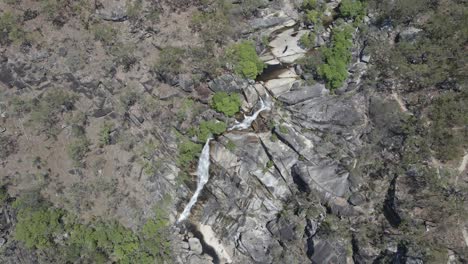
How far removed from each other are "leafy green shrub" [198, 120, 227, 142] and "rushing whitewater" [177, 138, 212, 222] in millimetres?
1155

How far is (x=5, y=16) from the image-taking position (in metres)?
37.8

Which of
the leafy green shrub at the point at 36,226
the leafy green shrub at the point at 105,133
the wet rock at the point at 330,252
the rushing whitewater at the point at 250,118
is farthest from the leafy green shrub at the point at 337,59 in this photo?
the leafy green shrub at the point at 36,226

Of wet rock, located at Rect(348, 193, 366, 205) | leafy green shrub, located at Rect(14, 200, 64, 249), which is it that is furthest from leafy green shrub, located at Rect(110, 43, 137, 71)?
wet rock, located at Rect(348, 193, 366, 205)

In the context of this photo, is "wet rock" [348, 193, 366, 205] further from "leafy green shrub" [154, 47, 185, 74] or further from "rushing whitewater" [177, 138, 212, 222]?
"leafy green shrub" [154, 47, 185, 74]

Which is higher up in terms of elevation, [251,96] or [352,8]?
[352,8]

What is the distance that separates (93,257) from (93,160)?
9.16 metres

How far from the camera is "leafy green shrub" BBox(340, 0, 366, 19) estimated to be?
36.5 meters

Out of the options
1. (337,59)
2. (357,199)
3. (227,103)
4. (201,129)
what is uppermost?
(337,59)

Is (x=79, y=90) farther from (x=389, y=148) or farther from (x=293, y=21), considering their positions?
(x=389, y=148)

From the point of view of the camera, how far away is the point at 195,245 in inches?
1478

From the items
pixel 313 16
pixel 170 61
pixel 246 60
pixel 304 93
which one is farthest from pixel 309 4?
pixel 170 61

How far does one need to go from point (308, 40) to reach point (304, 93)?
5131 millimetres

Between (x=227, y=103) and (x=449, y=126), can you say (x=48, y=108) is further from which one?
(x=449, y=126)

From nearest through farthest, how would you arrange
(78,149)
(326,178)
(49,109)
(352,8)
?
(326,178) → (352,8) → (78,149) → (49,109)
